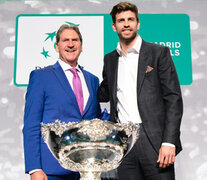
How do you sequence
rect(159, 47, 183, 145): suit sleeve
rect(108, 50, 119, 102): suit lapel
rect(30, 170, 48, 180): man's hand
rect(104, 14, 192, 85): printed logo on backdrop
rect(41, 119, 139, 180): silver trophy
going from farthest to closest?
rect(104, 14, 192, 85): printed logo on backdrop
rect(108, 50, 119, 102): suit lapel
rect(159, 47, 183, 145): suit sleeve
rect(30, 170, 48, 180): man's hand
rect(41, 119, 139, 180): silver trophy

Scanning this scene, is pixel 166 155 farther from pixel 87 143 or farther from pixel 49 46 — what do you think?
pixel 49 46

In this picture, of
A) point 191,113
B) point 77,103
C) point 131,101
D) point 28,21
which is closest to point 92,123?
point 77,103

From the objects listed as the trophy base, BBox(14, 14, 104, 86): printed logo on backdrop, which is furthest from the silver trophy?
BBox(14, 14, 104, 86): printed logo on backdrop

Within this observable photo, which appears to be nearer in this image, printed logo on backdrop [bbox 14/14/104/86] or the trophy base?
the trophy base

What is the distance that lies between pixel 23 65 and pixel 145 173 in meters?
1.22

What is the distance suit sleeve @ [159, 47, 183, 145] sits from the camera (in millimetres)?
1217

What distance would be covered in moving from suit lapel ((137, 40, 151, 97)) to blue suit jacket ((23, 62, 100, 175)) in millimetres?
197

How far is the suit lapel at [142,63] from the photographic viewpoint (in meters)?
1.30

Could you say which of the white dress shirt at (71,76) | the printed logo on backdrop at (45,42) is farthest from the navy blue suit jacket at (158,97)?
the printed logo on backdrop at (45,42)

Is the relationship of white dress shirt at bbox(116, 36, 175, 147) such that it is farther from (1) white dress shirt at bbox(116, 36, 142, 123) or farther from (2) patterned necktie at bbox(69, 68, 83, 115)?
(2) patterned necktie at bbox(69, 68, 83, 115)

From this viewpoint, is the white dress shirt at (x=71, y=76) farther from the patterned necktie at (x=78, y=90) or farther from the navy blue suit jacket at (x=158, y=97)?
the navy blue suit jacket at (x=158, y=97)

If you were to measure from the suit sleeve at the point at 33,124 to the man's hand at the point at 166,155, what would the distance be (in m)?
0.44

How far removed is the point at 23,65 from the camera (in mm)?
2158

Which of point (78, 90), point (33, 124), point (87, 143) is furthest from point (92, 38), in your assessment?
point (87, 143)
